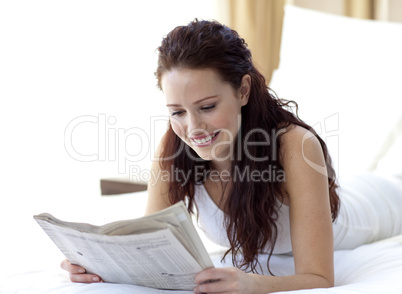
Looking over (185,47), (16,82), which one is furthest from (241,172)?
(16,82)

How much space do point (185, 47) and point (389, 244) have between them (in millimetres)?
843

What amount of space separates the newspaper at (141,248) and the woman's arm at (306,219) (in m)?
0.16

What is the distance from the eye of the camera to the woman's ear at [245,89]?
1359 millimetres

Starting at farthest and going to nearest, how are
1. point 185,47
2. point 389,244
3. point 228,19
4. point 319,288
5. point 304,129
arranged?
point 228,19 → point 389,244 → point 304,129 → point 185,47 → point 319,288

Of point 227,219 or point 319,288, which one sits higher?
point 227,219

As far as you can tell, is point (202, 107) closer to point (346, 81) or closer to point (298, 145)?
point (298, 145)

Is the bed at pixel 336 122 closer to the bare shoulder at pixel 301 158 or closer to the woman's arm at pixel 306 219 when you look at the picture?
the woman's arm at pixel 306 219

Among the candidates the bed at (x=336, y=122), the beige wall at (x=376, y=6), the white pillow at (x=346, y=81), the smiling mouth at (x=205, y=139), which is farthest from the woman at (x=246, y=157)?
the beige wall at (x=376, y=6)

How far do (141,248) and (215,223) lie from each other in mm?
519

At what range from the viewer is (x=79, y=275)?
124 cm

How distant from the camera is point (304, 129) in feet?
4.54

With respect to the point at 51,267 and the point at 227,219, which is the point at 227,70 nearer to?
the point at 227,219

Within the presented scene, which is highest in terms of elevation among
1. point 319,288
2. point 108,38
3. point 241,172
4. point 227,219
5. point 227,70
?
point 108,38

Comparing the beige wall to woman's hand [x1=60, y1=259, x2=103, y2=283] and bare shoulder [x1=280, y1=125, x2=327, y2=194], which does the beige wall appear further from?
woman's hand [x1=60, y1=259, x2=103, y2=283]
